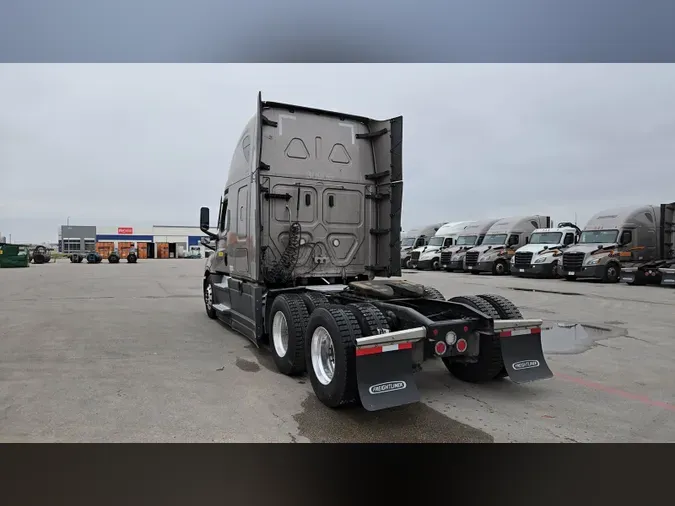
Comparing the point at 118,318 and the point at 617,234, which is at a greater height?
the point at 617,234

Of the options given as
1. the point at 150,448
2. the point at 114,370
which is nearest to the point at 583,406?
the point at 150,448

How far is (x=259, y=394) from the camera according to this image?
189 inches

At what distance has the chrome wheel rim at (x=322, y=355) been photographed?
4.53m

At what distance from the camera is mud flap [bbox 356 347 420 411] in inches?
153

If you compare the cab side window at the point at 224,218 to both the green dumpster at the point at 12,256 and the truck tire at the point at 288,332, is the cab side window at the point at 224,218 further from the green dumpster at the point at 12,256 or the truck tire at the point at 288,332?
the green dumpster at the point at 12,256

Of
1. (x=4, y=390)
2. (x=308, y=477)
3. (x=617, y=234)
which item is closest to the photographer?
(x=308, y=477)

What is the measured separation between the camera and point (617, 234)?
19.4 meters

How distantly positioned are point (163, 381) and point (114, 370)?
0.92 meters

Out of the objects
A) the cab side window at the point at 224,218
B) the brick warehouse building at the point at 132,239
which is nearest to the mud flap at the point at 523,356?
the cab side window at the point at 224,218

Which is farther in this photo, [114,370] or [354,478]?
[114,370]

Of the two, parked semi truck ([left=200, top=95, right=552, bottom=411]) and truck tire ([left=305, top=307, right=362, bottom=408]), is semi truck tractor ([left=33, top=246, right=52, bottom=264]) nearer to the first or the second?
parked semi truck ([left=200, top=95, right=552, bottom=411])

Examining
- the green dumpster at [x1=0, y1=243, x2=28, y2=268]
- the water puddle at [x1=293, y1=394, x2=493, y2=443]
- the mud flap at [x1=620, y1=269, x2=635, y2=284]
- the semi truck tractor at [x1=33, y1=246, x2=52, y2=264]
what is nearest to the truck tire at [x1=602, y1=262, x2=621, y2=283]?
the mud flap at [x1=620, y1=269, x2=635, y2=284]

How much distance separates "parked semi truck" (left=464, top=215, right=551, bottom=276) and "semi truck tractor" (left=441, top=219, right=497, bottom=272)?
0.91 m

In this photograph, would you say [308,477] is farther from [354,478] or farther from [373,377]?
[373,377]
